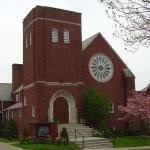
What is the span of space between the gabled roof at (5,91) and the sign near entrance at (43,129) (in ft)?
82.8

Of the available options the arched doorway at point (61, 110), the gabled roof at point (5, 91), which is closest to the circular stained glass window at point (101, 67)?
the arched doorway at point (61, 110)

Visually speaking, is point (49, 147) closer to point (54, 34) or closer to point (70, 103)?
point (70, 103)

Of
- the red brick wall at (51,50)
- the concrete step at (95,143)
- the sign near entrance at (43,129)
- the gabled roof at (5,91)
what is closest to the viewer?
the concrete step at (95,143)

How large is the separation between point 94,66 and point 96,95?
4.34m

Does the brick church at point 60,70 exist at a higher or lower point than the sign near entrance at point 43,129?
higher

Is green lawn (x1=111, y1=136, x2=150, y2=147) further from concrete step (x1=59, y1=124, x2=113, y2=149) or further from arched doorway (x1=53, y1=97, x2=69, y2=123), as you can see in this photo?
arched doorway (x1=53, y1=97, x2=69, y2=123)

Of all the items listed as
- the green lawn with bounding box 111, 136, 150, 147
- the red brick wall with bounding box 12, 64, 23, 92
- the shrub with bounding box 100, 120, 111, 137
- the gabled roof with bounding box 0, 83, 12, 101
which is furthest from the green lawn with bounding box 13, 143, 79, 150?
the gabled roof with bounding box 0, 83, 12, 101

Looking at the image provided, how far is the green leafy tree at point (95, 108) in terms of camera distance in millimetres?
43844

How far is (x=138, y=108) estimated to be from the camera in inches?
1779

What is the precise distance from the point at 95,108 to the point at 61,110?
3385 millimetres

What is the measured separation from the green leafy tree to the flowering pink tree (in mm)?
2253

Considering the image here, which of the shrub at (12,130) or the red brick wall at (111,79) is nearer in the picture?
the shrub at (12,130)

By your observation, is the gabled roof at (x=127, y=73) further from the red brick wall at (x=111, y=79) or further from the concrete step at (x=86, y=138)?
the concrete step at (x=86, y=138)

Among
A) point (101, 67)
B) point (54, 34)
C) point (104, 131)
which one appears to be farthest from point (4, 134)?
point (104, 131)
